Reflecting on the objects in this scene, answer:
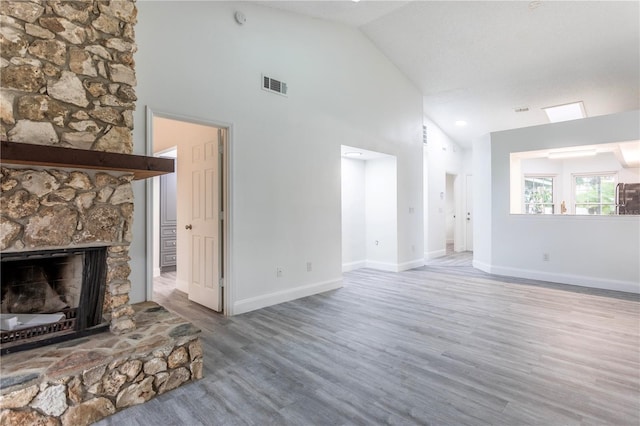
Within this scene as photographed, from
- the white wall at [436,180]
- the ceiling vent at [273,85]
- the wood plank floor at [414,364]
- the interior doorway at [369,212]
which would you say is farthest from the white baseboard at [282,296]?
the white wall at [436,180]

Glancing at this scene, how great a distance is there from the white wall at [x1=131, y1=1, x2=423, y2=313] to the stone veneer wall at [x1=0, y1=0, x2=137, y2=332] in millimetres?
698

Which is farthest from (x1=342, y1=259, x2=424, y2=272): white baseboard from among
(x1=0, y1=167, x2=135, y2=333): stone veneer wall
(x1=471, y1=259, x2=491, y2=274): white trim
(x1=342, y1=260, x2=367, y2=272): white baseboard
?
(x1=0, y1=167, x2=135, y2=333): stone veneer wall

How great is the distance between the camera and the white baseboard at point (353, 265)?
237 inches

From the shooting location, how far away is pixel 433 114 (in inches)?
288

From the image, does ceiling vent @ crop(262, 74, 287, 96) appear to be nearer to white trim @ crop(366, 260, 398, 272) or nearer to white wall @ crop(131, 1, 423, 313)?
white wall @ crop(131, 1, 423, 313)

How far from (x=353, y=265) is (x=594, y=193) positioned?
6.20m

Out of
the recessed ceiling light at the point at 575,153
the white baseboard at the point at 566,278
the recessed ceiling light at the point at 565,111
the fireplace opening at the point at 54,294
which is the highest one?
the recessed ceiling light at the point at 565,111

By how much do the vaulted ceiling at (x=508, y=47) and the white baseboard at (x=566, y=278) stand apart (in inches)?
127

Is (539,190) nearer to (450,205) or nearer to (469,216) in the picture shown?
(469,216)

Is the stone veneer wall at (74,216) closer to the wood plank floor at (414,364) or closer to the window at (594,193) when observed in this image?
the wood plank floor at (414,364)

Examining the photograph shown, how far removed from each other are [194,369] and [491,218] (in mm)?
5533

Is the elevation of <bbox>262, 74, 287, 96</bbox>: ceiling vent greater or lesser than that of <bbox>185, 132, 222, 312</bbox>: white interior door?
greater

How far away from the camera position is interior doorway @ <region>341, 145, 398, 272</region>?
5961 mm

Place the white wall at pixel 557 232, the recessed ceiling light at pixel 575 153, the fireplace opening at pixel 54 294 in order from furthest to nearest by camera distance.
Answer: the recessed ceiling light at pixel 575 153 → the white wall at pixel 557 232 → the fireplace opening at pixel 54 294
